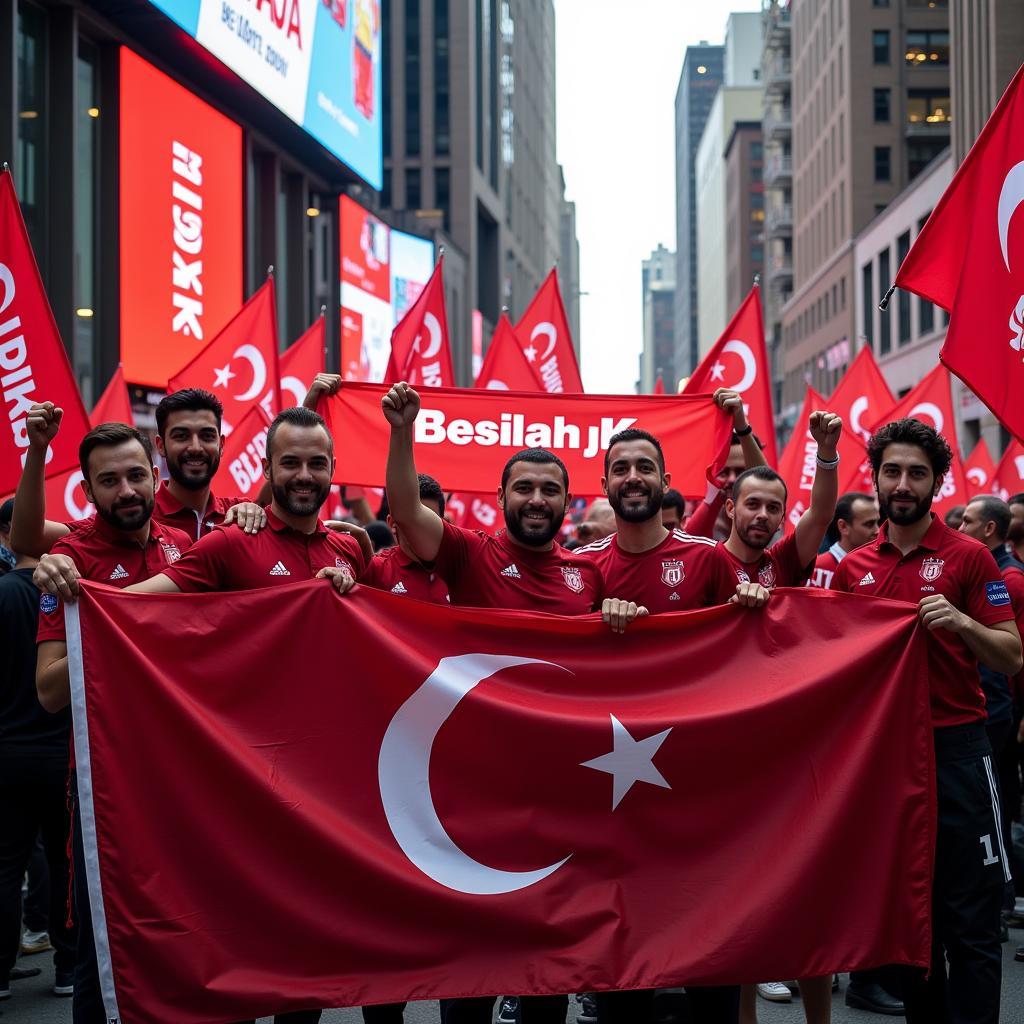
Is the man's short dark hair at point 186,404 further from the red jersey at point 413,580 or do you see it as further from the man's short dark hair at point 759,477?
the man's short dark hair at point 759,477

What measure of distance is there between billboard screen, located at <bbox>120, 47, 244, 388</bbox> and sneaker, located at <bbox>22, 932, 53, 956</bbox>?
15.8 m

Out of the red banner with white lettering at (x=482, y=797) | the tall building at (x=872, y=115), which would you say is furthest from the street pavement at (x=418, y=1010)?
the tall building at (x=872, y=115)

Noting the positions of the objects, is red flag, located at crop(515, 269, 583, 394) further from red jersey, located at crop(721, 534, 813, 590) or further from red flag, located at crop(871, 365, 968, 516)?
red jersey, located at crop(721, 534, 813, 590)

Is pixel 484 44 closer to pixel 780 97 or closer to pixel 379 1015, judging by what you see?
pixel 780 97

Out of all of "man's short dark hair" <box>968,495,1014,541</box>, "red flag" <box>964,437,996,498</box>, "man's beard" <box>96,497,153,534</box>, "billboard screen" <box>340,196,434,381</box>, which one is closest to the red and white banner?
"man's short dark hair" <box>968,495,1014,541</box>

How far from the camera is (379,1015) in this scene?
4793mm

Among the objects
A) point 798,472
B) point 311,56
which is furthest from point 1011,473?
point 311,56

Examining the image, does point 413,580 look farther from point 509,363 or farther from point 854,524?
point 509,363

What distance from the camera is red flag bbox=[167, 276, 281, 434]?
1027cm

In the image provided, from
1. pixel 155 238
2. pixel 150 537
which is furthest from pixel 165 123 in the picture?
pixel 150 537

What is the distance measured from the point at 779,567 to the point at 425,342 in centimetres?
655

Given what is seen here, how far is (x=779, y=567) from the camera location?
19.5 feet

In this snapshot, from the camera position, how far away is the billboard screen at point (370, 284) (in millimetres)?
39906

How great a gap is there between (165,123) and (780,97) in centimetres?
7444
